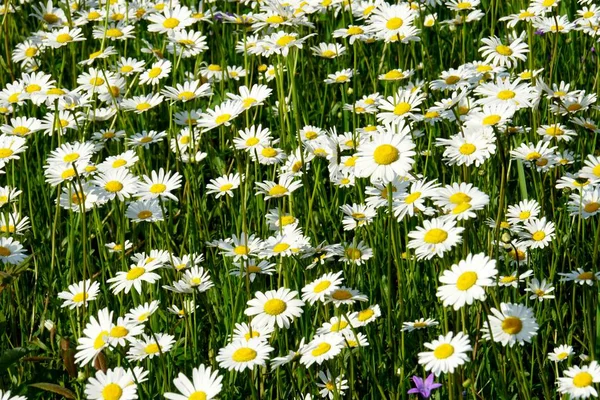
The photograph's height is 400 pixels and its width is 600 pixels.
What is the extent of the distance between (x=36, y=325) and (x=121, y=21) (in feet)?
6.68

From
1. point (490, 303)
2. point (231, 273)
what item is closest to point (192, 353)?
point (231, 273)

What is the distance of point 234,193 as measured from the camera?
3555 mm

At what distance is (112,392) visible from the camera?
2170mm

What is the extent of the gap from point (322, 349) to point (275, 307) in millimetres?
272

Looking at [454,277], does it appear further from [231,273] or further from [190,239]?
[190,239]

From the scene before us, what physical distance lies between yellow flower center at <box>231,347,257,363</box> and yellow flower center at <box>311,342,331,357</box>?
14cm

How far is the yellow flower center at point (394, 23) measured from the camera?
3.68 m

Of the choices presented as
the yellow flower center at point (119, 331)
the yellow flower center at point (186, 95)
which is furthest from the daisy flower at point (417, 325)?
the yellow flower center at point (186, 95)

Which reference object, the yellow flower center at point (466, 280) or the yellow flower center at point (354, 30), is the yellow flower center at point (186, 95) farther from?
the yellow flower center at point (466, 280)

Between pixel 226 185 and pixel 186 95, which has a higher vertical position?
pixel 186 95

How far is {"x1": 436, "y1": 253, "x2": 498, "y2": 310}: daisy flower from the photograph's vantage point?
6.82 ft

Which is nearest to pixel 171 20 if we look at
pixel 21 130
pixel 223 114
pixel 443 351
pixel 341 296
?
→ pixel 21 130

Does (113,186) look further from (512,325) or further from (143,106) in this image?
(512,325)

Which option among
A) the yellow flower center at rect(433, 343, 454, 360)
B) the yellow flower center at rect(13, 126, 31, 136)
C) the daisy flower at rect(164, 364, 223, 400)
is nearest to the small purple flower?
the yellow flower center at rect(433, 343, 454, 360)
